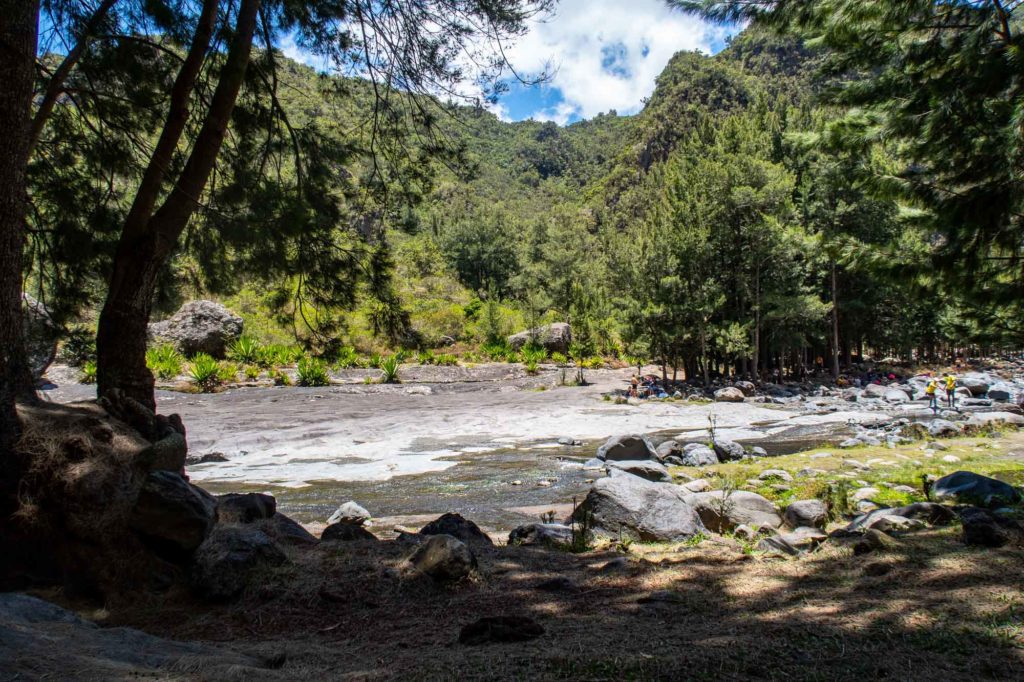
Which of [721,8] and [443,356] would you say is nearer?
[721,8]

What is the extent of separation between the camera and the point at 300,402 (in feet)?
76.9

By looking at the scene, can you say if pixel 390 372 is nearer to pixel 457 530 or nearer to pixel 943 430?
pixel 943 430

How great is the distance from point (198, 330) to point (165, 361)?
12.4ft

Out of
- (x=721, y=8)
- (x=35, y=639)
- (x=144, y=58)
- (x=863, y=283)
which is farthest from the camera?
(x=863, y=283)

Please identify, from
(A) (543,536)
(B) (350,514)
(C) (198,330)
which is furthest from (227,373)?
(A) (543,536)

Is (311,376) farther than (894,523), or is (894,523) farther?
(311,376)

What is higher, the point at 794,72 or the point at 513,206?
the point at 794,72

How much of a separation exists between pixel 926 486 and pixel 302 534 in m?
6.89

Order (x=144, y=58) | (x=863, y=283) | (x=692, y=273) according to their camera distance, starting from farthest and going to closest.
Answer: (x=863, y=283), (x=692, y=273), (x=144, y=58)

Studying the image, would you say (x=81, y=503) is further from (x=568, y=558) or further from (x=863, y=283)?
(x=863, y=283)

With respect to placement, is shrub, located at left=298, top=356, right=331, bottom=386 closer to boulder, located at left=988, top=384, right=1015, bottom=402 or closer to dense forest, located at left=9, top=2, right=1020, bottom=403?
dense forest, located at left=9, top=2, right=1020, bottom=403

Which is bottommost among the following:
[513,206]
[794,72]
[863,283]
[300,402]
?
[300,402]

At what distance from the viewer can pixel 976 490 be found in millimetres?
6648

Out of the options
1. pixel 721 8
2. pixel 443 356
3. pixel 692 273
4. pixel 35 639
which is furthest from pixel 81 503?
pixel 443 356
